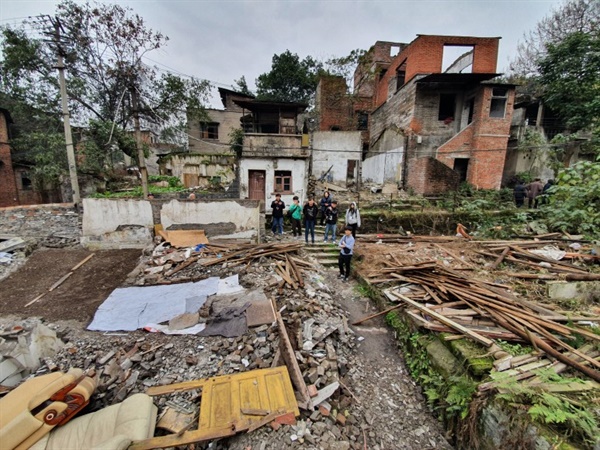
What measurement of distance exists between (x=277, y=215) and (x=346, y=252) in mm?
3969

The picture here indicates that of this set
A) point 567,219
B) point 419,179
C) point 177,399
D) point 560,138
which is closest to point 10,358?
point 177,399

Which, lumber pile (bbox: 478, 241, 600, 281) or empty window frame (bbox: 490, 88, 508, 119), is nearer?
lumber pile (bbox: 478, 241, 600, 281)

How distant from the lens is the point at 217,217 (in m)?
9.30

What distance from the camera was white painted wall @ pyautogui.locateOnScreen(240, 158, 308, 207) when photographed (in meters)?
13.9

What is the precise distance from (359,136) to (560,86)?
11.5 metres

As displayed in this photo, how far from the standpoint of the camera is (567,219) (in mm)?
8727

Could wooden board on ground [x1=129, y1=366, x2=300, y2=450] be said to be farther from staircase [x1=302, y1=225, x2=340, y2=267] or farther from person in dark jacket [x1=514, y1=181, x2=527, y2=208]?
person in dark jacket [x1=514, y1=181, x2=527, y2=208]

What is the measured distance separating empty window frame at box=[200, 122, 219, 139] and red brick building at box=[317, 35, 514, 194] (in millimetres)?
14911

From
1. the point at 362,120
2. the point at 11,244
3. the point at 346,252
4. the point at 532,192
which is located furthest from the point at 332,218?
the point at 362,120

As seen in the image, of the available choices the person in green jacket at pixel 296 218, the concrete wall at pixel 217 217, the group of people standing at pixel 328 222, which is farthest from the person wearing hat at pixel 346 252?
the concrete wall at pixel 217 217

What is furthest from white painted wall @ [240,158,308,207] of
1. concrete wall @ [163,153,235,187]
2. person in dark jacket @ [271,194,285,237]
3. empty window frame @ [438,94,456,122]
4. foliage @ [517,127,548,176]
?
foliage @ [517,127,548,176]

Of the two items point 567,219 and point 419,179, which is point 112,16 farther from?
point 567,219

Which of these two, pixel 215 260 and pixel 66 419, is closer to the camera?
pixel 66 419

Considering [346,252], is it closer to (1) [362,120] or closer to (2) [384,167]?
(2) [384,167]
